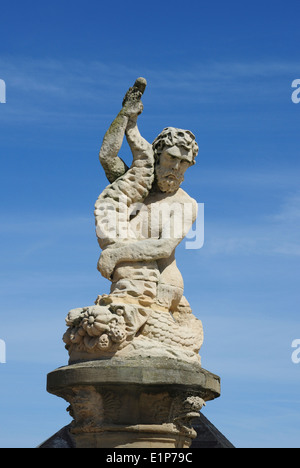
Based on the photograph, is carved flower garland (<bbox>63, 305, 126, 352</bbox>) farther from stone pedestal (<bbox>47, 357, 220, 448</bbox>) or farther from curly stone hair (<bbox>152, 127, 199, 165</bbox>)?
curly stone hair (<bbox>152, 127, 199, 165</bbox>)

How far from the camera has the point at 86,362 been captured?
10.7 meters

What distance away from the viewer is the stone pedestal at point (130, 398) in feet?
34.3

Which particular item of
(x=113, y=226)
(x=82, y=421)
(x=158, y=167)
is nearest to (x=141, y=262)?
(x=113, y=226)

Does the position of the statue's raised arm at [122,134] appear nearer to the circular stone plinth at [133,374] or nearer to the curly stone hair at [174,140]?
the curly stone hair at [174,140]

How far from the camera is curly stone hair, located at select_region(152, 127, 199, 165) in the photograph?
11977 millimetres

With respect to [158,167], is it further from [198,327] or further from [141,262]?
[198,327]

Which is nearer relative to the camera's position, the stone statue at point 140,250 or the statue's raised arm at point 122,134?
the stone statue at point 140,250

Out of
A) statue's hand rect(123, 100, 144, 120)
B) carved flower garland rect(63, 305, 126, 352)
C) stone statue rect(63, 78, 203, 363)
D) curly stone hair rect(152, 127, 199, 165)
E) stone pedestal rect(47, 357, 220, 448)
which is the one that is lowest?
stone pedestal rect(47, 357, 220, 448)

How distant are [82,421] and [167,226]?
9.37 ft

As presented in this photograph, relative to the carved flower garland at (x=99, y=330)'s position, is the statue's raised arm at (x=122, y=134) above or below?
above

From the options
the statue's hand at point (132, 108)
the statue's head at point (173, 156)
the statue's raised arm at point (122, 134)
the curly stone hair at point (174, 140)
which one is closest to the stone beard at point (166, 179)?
the statue's head at point (173, 156)

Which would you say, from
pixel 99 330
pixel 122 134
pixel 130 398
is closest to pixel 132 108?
pixel 122 134

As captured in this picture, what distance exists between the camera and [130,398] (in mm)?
10680

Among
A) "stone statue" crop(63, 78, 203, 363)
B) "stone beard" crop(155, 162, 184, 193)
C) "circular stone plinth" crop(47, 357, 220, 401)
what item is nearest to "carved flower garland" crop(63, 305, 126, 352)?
"stone statue" crop(63, 78, 203, 363)
